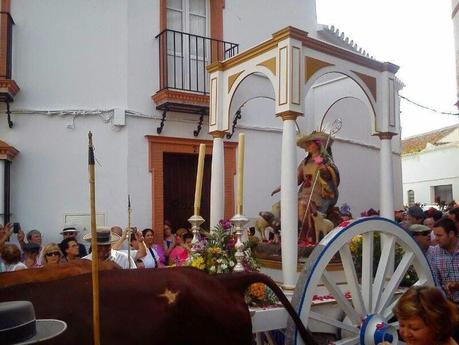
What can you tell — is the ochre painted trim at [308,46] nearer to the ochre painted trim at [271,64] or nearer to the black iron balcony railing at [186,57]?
the ochre painted trim at [271,64]

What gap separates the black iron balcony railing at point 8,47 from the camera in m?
6.73

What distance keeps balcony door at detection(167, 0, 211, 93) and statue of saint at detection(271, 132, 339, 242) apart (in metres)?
3.83

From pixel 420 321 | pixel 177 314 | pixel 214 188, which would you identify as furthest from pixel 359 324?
pixel 214 188

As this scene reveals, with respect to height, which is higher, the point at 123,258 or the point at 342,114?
the point at 342,114

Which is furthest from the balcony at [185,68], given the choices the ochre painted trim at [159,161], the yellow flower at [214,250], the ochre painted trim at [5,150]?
the yellow flower at [214,250]

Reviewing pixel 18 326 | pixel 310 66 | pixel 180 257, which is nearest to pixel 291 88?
pixel 310 66

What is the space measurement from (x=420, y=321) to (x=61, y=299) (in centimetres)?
150

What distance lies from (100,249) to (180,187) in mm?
4578

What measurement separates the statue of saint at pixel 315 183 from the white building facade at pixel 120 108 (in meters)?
1.95

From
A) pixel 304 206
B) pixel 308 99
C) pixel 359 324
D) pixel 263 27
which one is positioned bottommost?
pixel 359 324

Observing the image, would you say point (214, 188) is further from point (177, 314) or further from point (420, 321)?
point (420, 321)

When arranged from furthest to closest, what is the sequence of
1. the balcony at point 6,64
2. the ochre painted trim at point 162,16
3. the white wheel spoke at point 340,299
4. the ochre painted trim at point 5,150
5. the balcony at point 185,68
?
the ochre painted trim at point 162,16 → the balcony at point 185,68 → the balcony at point 6,64 → the ochre painted trim at point 5,150 → the white wheel spoke at point 340,299

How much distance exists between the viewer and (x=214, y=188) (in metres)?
4.25

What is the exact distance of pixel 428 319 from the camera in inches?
77.9
